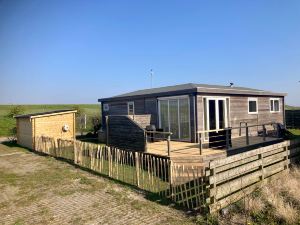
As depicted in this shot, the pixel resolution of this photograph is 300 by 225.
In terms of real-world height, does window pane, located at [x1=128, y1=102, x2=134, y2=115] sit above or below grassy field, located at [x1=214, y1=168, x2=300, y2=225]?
above

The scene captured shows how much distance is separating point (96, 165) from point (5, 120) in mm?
24915

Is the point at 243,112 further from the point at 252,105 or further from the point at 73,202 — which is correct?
the point at 73,202

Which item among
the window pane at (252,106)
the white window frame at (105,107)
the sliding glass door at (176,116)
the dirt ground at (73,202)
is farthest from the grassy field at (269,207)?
the white window frame at (105,107)

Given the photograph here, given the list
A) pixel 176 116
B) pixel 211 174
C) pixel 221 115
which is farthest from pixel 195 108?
pixel 211 174

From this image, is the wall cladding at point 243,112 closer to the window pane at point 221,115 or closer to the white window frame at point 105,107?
the window pane at point 221,115

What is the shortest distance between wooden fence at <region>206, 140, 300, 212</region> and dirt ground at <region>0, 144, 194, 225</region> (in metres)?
1.03

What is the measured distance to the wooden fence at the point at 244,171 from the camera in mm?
6336

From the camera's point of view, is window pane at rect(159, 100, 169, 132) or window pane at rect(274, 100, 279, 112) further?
window pane at rect(274, 100, 279, 112)

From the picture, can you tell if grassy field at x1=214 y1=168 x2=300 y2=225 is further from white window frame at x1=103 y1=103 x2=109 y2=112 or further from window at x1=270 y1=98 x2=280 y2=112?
white window frame at x1=103 y1=103 x2=109 y2=112

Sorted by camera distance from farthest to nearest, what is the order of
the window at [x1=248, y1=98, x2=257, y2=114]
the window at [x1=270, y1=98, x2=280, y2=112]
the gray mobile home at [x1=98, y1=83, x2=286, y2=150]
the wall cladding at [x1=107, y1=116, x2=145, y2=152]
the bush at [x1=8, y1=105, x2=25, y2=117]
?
the bush at [x1=8, y1=105, x2=25, y2=117] → the window at [x1=270, y1=98, x2=280, y2=112] → the window at [x1=248, y1=98, x2=257, y2=114] → the gray mobile home at [x1=98, y1=83, x2=286, y2=150] → the wall cladding at [x1=107, y1=116, x2=145, y2=152]

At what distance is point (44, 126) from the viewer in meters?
18.1

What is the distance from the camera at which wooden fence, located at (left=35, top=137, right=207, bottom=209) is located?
728 cm

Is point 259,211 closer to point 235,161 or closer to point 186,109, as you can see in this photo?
point 235,161

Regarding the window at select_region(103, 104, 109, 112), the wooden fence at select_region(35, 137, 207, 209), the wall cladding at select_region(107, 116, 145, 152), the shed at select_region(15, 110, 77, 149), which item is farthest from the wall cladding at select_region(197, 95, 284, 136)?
the shed at select_region(15, 110, 77, 149)
